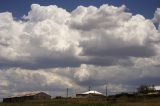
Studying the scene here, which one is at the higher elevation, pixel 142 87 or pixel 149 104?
pixel 142 87

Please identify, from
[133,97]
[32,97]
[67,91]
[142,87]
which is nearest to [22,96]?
[32,97]

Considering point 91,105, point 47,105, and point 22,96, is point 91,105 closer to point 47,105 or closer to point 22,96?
point 47,105

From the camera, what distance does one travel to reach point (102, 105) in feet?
209

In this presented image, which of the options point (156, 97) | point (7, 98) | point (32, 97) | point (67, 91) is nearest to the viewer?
point (156, 97)

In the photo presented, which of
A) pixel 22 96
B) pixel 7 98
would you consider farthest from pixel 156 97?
pixel 7 98

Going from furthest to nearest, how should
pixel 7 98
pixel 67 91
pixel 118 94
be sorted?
pixel 7 98, pixel 67 91, pixel 118 94

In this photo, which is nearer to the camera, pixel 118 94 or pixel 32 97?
pixel 118 94

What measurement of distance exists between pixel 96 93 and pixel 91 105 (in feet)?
171

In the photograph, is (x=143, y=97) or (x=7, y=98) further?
(x=7, y=98)

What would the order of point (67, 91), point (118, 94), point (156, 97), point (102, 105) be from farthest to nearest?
point (67, 91) < point (118, 94) < point (156, 97) < point (102, 105)

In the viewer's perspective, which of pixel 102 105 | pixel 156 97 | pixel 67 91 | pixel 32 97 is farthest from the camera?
pixel 32 97

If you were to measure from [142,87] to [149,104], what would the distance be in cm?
4853

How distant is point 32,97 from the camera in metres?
112

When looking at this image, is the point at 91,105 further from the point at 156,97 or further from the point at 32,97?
the point at 32,97
